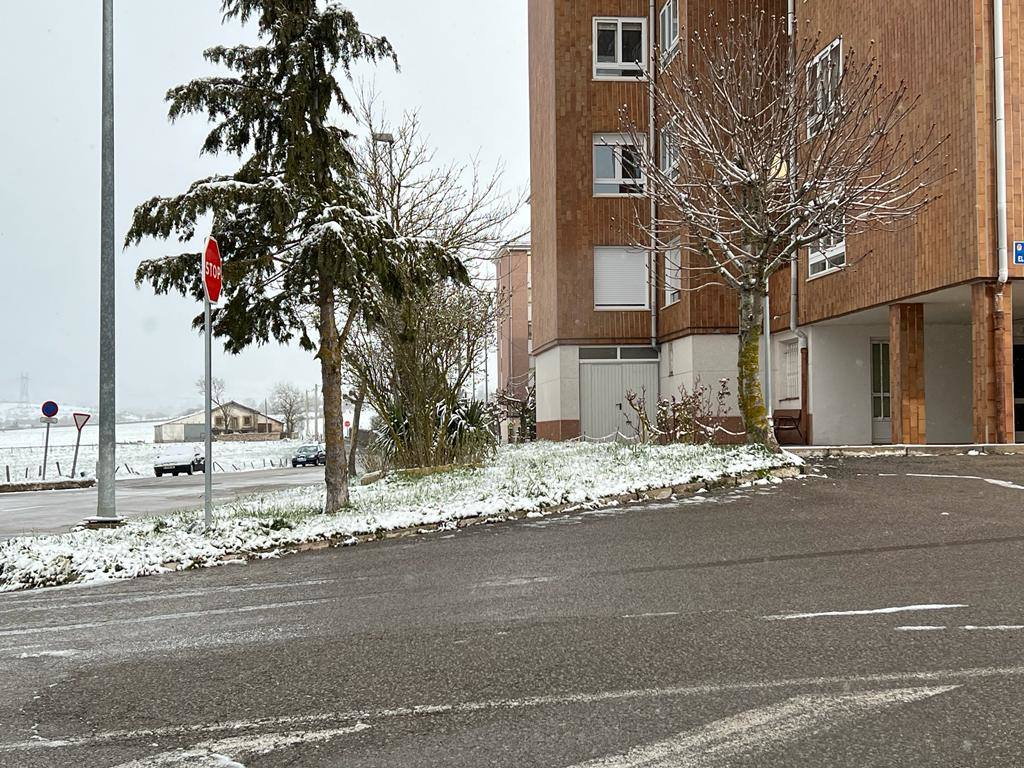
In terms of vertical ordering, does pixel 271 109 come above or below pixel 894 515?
above

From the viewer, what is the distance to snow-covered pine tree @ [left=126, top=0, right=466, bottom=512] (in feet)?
37.8

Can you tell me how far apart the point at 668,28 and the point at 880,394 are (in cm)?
1221

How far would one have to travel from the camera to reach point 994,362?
16.4 meters

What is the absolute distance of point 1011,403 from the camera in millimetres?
16188

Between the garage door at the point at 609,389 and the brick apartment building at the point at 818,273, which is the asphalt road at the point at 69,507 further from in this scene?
the brick apartment building at the point at 818,273

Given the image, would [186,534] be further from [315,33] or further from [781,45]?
[781,45]

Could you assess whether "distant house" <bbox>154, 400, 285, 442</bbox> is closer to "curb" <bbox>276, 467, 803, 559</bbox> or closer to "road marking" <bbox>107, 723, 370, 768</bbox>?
"curb" <bbox>276, 467, 803, 559</bbox>

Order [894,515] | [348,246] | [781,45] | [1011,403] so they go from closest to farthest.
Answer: [894,515] → [348,246] → [1011,403] → [781,45]

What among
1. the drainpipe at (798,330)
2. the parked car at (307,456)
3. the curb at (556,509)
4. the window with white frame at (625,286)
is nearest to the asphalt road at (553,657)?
the curb at (556,509)

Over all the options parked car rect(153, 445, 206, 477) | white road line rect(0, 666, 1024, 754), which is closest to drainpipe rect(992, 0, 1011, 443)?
white road line rect(0, 666, 1024, 754)

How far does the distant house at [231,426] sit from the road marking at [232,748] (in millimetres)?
125562

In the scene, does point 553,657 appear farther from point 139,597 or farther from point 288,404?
point 288,404

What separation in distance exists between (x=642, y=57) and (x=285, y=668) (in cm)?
2663

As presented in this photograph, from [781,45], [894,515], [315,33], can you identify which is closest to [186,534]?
[315,33]
